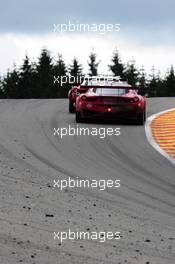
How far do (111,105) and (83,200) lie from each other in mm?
9349

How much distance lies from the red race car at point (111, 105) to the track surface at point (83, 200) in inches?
114

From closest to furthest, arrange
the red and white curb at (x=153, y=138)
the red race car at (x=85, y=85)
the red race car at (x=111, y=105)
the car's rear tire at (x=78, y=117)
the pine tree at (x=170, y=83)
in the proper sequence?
the red and white curb at (x=153, y=138), the red race car at (x=111, y=105), the car's rear tire at (x=78, y=117), the red race car at (x=85, y=85), the pine tree at (x=170, y=83)

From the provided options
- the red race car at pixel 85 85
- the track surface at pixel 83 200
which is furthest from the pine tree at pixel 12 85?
the track surface at pixel 83 200

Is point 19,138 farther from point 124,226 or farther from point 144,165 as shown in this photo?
point 124,226

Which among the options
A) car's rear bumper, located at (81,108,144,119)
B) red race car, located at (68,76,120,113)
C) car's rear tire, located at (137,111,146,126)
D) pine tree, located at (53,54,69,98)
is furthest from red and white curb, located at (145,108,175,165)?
pine tree, located at (53,54,69,98)

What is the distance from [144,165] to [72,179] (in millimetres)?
2269

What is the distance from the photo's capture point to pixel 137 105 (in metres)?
17.5

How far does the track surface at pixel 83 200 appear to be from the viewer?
617 cm

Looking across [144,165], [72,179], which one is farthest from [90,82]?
[72,179]

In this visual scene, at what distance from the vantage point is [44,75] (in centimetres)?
8812

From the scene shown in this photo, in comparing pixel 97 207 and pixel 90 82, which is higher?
pixel 90 82

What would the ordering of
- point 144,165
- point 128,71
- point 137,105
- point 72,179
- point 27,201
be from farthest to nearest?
1. point 128,71
2. point 137,105
3. point 144,165
4. point 72,179
5. point 27,201

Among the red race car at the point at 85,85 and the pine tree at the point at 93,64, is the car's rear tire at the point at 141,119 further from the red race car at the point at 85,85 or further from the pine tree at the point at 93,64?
the pine tree at the point at 93,64

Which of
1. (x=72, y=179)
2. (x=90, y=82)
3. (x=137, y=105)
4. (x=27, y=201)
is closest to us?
(x=27, y=201)
